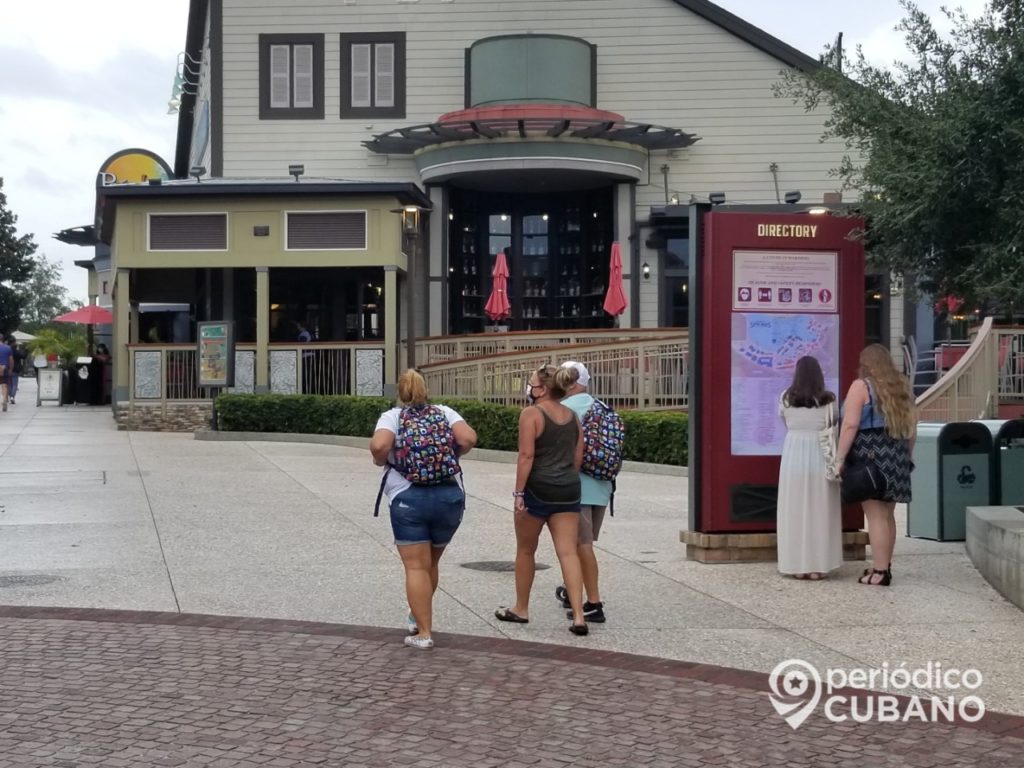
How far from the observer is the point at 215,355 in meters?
24.8

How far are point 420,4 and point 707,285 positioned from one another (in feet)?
72.6

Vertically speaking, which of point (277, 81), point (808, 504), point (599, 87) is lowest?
point (808, 504)

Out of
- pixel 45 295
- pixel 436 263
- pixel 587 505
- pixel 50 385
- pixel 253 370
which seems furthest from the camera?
pixel 45 295

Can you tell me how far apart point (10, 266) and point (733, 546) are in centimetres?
6155

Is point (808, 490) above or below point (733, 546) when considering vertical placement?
above

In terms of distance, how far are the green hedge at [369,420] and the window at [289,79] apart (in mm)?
9344

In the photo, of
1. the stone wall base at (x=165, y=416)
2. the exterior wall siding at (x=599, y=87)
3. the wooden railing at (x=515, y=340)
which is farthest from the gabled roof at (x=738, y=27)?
the stone wall base at (x=165, y=416)

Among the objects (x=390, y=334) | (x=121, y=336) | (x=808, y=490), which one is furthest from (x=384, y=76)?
(x=808, y=490)

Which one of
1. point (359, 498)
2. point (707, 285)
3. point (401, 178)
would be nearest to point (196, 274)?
point (401, 178)

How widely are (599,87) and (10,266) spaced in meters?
44.2

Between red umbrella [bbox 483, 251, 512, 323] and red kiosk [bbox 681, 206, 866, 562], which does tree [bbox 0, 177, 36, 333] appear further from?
red kiosk [bbox 681, 206, 866, 562]

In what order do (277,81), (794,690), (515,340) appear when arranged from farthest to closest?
(277,81) → (515,340) → (794,690)

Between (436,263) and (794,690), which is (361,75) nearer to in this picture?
(436,263)

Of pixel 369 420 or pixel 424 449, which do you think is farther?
pixel 369 420
